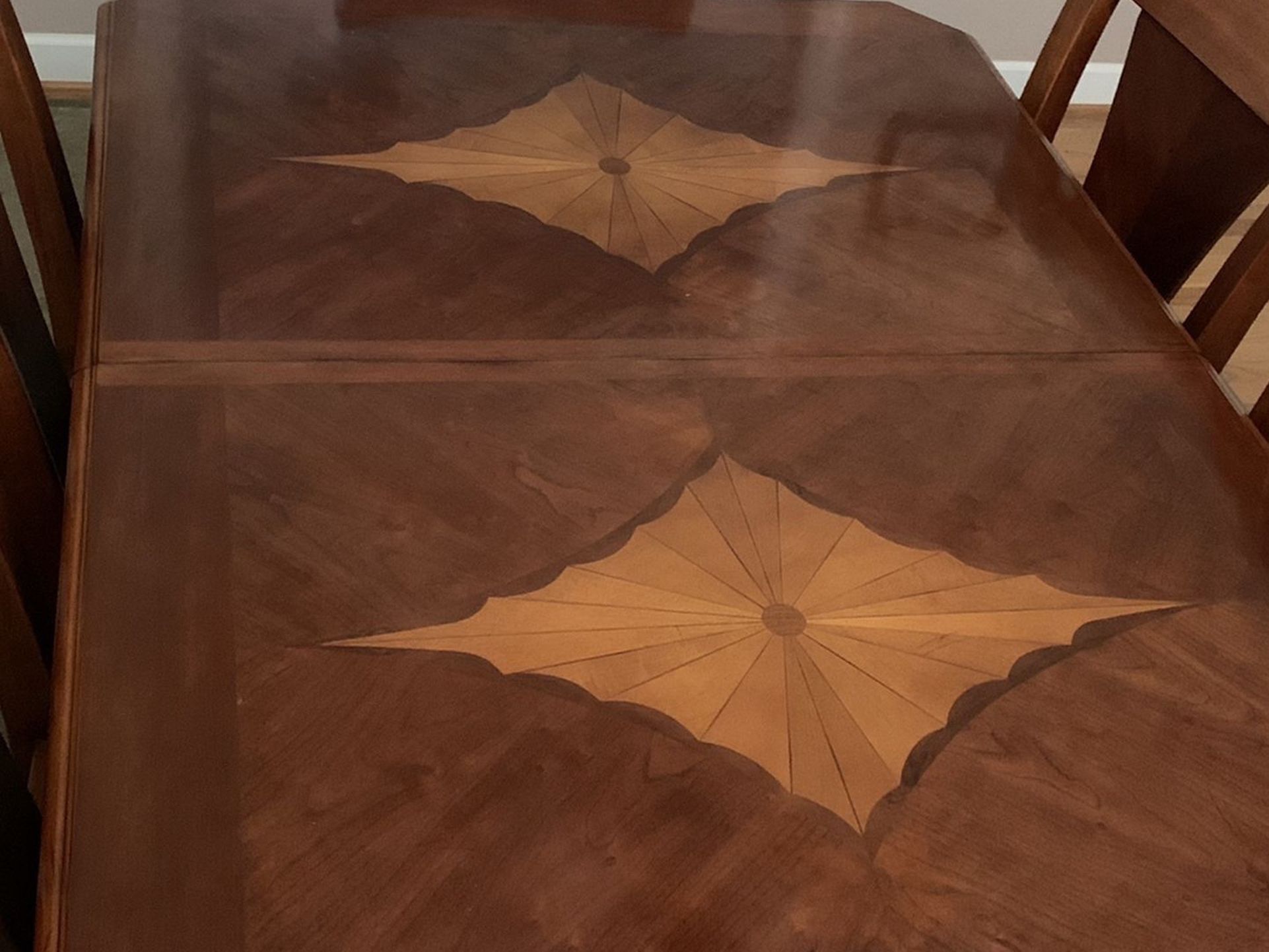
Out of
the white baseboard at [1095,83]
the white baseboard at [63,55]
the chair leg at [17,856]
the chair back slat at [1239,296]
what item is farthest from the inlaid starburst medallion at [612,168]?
the white baseboard at [1095,83]

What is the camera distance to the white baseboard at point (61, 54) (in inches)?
111

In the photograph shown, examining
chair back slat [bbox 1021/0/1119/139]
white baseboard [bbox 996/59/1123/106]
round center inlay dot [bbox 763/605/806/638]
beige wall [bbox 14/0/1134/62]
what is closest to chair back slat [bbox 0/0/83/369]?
round center inlay dot [bbox 763/605/806/638]

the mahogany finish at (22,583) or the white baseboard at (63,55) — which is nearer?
the mahogany finish at (22,583)

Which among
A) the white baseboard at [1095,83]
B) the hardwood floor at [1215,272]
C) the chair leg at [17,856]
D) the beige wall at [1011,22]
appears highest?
the chair leg at [17,856]

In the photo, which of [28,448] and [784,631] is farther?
[28,448]

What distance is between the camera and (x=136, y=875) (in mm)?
780

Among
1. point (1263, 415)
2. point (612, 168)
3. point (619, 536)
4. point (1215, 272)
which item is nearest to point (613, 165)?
point (612, 168)

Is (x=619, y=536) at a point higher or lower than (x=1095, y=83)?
higher

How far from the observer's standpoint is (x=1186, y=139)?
1531 mm

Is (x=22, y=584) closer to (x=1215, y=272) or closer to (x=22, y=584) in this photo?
(x=22, y=584)

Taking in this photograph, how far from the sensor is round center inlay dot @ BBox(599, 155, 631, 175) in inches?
56.5

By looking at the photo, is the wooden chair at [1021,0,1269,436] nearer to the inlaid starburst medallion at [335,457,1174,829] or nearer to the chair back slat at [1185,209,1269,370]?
the chair back slat at [1185,209,1269,370]

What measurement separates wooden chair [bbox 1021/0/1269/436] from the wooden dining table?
127 mm

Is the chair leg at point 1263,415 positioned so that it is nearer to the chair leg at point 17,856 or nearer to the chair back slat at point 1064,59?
the chair back slat at point 1064,59
